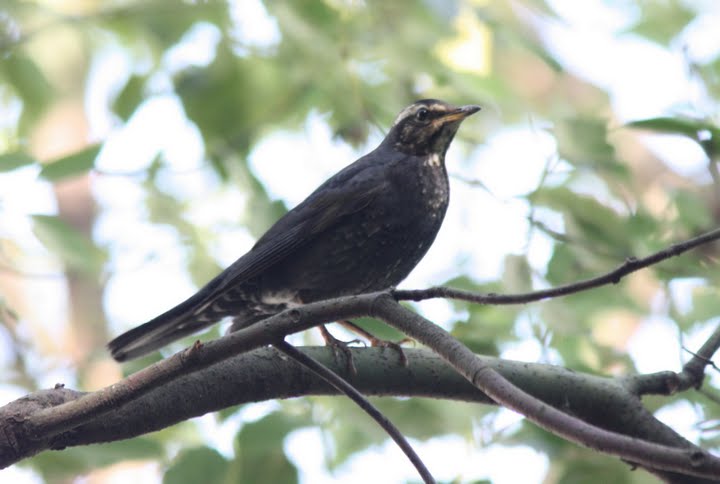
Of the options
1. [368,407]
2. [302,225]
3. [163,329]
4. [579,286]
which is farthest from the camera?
[302,225]

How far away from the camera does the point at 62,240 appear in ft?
13.3

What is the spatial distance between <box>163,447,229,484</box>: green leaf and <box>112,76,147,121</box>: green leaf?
1.93m

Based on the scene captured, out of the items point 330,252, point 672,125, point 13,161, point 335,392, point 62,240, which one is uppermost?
point 13,161

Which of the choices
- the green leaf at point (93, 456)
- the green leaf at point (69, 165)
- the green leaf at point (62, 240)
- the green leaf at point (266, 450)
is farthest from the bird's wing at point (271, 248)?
the green leaf at point (266, 450)

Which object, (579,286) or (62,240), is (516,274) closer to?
(579,286)

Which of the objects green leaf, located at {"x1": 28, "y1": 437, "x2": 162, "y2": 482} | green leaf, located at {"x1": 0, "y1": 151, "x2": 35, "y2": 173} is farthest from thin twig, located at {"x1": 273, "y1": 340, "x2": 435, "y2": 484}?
green leaf, located at {"x1": 0, "y1": 151, "x2": 35, "y2": 173}

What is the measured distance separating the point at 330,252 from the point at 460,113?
1.20 m

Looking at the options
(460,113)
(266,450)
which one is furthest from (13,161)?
(460,113)

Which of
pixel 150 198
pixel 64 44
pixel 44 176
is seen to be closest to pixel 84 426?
pixel 44 176

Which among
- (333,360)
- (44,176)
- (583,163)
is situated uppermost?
(44,176)

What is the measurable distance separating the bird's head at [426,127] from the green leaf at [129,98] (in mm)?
1483

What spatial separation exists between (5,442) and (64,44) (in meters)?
4.10

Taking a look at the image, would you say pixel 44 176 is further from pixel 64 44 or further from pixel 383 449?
pixel 64 44

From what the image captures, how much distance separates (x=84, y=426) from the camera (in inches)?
111
